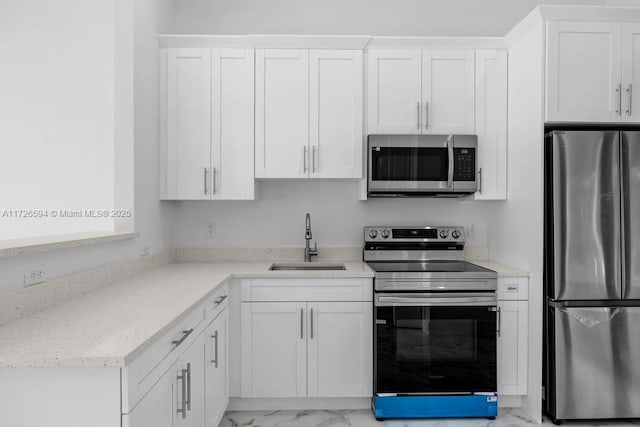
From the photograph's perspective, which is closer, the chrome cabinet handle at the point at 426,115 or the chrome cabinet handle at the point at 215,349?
the chrome cabinet handle at the point at 215,349

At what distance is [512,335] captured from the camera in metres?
2.68

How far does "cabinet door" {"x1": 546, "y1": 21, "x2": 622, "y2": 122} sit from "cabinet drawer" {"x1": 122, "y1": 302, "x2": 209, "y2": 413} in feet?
7.50

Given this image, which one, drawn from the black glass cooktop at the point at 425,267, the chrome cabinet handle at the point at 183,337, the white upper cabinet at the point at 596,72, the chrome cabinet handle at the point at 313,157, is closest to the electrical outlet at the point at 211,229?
the chrome cabinet handle at the point at 313,157

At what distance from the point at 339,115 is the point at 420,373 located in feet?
5.73

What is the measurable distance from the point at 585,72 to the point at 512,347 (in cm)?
173

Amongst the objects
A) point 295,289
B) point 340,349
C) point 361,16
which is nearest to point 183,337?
point 295,289

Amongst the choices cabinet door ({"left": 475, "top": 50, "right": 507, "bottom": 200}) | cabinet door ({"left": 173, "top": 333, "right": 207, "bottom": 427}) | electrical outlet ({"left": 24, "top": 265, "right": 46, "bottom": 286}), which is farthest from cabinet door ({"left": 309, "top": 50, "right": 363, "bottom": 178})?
electrical outlet ({"left": 24, "top": 265, "right": 46, "bottom": 286})

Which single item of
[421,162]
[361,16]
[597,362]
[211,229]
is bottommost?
[597,362]

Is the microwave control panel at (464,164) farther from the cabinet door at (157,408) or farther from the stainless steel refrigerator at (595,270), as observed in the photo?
the cabinet door at (157,408)

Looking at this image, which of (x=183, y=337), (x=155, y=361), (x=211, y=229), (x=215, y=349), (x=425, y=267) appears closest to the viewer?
(x=155, y=361)

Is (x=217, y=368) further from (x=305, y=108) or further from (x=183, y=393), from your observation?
(x=305, y=108)

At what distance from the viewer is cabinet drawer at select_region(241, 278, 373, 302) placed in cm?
265

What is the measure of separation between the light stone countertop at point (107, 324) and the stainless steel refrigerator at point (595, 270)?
6.55 ft

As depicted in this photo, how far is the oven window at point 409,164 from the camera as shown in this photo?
2885 millimetres
